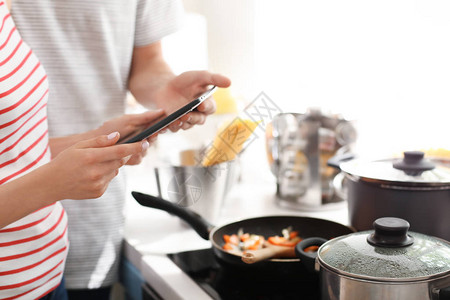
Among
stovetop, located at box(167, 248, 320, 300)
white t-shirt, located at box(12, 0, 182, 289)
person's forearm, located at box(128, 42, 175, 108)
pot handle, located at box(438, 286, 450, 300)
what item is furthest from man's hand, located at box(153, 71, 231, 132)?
pot handle, located at box(438, 286, 450, 300)

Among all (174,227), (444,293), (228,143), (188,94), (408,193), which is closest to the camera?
(444,293)

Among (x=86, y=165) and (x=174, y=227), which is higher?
(x=86, y=165)

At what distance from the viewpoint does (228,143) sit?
1073 mm

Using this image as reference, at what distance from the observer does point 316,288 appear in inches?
31.8

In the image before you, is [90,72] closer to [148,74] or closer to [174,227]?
[148,74]

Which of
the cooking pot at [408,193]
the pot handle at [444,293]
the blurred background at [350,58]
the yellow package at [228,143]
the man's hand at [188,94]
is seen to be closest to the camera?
the pot handle at [444,293]

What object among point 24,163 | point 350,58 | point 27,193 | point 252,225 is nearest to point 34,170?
point 27,193

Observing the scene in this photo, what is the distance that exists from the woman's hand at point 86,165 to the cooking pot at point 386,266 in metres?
0.29

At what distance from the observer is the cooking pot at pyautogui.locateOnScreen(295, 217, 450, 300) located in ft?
1.86

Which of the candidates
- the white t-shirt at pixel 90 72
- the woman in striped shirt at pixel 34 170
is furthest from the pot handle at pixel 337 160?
the white t-shirt at pixel 90 72

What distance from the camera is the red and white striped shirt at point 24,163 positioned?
771 millimetres

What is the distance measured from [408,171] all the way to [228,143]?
404 mm

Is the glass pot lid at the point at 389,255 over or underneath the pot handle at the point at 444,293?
over

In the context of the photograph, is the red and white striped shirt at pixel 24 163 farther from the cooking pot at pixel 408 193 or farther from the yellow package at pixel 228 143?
the cooking pot at pixel 408 193
